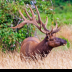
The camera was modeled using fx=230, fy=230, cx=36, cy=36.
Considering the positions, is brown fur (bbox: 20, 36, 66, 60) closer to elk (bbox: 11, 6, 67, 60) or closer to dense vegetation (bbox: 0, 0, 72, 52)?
elk (bbox: 11, 6, 67, 60)

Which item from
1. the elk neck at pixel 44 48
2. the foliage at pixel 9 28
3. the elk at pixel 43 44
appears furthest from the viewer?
the foliage at pixel 9 28

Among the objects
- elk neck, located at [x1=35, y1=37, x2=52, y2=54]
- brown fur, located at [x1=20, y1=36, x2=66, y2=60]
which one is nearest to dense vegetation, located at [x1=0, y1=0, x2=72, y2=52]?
brown fur, located at [x1=20, y1=36, x2=66, y2=60]

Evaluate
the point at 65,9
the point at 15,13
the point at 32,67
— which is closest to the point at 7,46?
the point at 15,13

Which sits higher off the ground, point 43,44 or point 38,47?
point 43,44

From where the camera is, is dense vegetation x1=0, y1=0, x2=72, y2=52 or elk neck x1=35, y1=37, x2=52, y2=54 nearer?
elk neck x1=35, y1=37, x2=52, y2=54

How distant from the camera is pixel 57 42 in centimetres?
591

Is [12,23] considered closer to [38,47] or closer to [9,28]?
[9,28]

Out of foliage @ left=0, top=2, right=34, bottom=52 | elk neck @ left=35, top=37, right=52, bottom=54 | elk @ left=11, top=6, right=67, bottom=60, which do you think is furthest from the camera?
foliage @ left=0, top=2, right=34, bottom=52

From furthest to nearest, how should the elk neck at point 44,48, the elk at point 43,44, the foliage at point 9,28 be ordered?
1. the foliage at point 9,28
2. the elk neck at point 44,48
3. the elk at point 43,44

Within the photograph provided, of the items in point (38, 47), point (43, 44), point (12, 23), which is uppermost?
point (12, 23)

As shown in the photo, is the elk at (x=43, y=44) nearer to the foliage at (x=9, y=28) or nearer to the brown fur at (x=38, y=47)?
the brown fur at (x=38, y=47)

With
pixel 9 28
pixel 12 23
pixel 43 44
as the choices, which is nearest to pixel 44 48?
pixel 43 44

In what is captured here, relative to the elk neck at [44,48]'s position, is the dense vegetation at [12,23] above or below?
above

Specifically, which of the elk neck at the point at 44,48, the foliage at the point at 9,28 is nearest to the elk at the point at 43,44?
the elk neck at the point at 44,48
